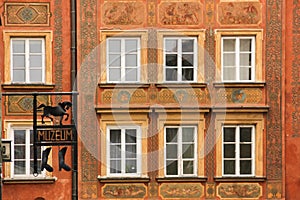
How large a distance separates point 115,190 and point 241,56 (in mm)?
4498

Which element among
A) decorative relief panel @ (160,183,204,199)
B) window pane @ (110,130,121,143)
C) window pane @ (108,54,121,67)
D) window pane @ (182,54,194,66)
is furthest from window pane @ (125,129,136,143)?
window pane @ (182,54,194,66)

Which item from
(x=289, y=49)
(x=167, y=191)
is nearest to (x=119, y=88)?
(x=167, y=191)

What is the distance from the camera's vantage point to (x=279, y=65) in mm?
21375

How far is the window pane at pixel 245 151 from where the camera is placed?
21.5 metres

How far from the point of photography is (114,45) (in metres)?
21.4

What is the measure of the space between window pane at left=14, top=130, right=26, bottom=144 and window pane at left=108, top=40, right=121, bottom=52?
2.95m

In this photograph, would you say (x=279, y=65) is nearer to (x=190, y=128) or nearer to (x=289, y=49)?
(x=289, y=49)

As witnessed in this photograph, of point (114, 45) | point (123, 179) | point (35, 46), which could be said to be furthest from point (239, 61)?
point (35, 46)

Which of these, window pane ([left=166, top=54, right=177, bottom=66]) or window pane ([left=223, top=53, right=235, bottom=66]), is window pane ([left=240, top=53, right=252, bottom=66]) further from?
window pane ([left=166, top=54, right=177, bottom=66])

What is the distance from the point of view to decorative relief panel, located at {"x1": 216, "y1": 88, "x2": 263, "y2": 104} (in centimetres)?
2136

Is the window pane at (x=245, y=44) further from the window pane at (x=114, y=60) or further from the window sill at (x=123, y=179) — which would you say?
the window sill at (x=123, y=179)

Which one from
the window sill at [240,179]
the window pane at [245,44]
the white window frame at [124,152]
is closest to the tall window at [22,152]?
the white window frame at [124,152]

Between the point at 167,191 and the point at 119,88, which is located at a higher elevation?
the point at 119,88

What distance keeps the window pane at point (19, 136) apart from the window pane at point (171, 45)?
407 cm
